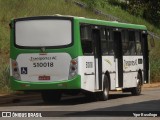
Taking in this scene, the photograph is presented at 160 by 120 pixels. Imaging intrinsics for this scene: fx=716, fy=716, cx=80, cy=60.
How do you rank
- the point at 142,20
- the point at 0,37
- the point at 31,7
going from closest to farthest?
1. the point at 0,37
2. the point at 31,7
3. the point at 142,20

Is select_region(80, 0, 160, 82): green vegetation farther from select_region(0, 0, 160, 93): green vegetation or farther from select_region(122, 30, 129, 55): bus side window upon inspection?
select_region(122, 30, 129, 55): bus side window

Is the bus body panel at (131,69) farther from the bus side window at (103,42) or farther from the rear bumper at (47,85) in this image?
the rear bumper at (47,85)

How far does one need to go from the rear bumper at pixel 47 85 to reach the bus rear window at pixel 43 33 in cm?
128

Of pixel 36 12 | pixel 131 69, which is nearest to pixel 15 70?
pixel 131 69

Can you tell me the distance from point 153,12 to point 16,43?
35.6 metres

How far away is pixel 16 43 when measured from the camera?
24875 mm

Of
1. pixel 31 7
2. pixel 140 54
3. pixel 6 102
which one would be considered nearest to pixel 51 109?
pixel 6 102

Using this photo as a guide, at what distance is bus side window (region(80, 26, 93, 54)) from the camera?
81.2 ft

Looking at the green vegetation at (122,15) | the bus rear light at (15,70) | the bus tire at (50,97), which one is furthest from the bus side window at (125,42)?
the green vegetation at (122,15)

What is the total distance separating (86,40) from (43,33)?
1.62 m

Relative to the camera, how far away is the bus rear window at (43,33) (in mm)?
24250

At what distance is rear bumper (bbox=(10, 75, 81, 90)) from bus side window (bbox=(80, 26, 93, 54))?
131 cm

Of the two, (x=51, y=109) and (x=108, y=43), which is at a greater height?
(x=108, y=43)

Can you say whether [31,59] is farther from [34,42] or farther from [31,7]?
[31,7]
